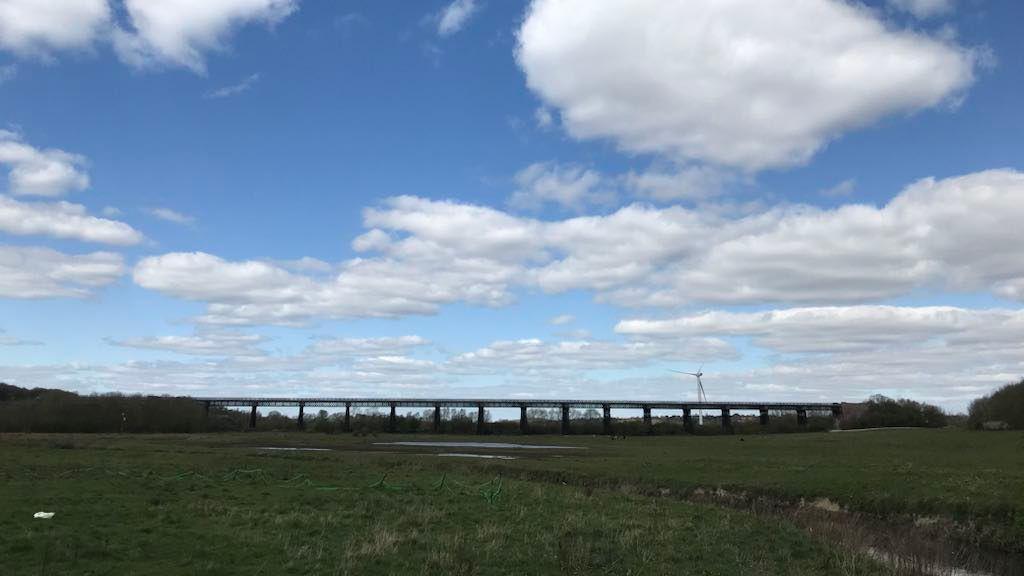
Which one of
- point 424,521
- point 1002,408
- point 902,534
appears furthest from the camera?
point 1002,408

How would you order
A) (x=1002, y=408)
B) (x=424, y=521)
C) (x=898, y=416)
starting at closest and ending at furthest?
(x=424, y=521), (x=1002, y=408), (x=898, y=416)

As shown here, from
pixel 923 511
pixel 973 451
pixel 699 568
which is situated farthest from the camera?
pixel 973 451

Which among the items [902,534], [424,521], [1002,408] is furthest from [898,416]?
[424,521]

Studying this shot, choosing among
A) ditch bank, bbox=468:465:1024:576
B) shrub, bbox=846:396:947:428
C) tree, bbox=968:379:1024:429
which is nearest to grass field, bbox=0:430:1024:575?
ditch bank, bbox=468:465:1024:576

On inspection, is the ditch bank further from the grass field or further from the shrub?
the shrub

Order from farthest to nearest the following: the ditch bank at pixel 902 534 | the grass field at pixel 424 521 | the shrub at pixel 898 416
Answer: the shrub at pixel 898 416, the ditch bank at pixel 902 534, the grass field at pixel 424 521

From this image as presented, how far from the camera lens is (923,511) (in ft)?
103

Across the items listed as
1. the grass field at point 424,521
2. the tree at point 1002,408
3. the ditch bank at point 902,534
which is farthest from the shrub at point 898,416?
the ditch bank at point 902,534

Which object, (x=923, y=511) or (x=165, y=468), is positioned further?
(x=165, y=468)

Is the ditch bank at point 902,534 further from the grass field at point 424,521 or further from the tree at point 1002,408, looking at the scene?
the tree at point 1002,408

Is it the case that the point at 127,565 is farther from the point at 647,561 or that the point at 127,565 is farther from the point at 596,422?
the point at 596,422

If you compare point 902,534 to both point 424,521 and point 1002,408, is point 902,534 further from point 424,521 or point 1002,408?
point 1002,408

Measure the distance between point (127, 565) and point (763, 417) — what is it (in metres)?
192

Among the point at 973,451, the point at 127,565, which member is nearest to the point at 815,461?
the point at 973,451
